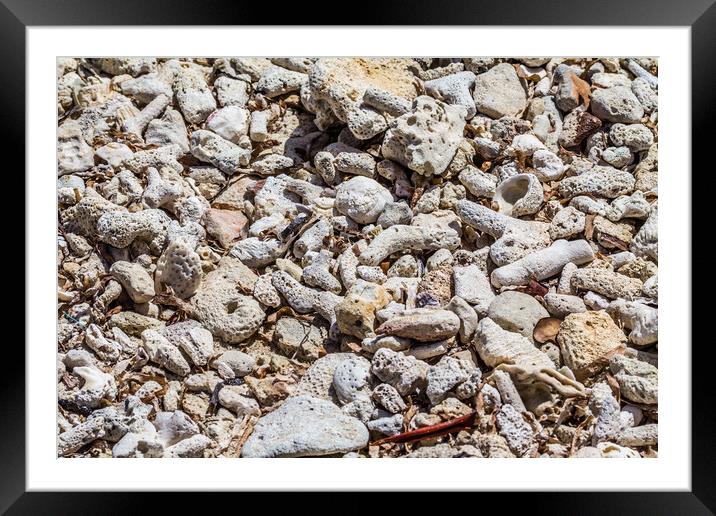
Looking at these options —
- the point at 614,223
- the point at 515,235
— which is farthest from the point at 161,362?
the point at 614,223

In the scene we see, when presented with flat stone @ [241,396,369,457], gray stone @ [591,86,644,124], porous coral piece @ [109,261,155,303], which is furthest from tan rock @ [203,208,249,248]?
gray stone @ [591,86,644,124]

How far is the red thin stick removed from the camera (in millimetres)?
2037

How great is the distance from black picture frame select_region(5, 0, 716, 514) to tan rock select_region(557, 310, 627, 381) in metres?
0.28

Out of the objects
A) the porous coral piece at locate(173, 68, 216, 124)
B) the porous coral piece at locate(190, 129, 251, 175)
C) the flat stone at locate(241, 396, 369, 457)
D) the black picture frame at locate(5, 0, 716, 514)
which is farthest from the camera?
the porous coral piece at locate(173, 68, 216, 124)

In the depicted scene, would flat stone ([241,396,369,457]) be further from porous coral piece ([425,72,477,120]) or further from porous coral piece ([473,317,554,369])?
porous coral piece ([425,72,477,120])

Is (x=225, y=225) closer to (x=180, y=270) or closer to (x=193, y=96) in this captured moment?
(x=180, y=270)

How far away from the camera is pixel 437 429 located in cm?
204

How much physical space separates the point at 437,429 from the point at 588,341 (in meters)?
0.59

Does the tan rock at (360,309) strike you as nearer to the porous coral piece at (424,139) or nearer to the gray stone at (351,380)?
the gray stone at (351,380)

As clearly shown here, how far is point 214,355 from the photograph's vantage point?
2.25 m
